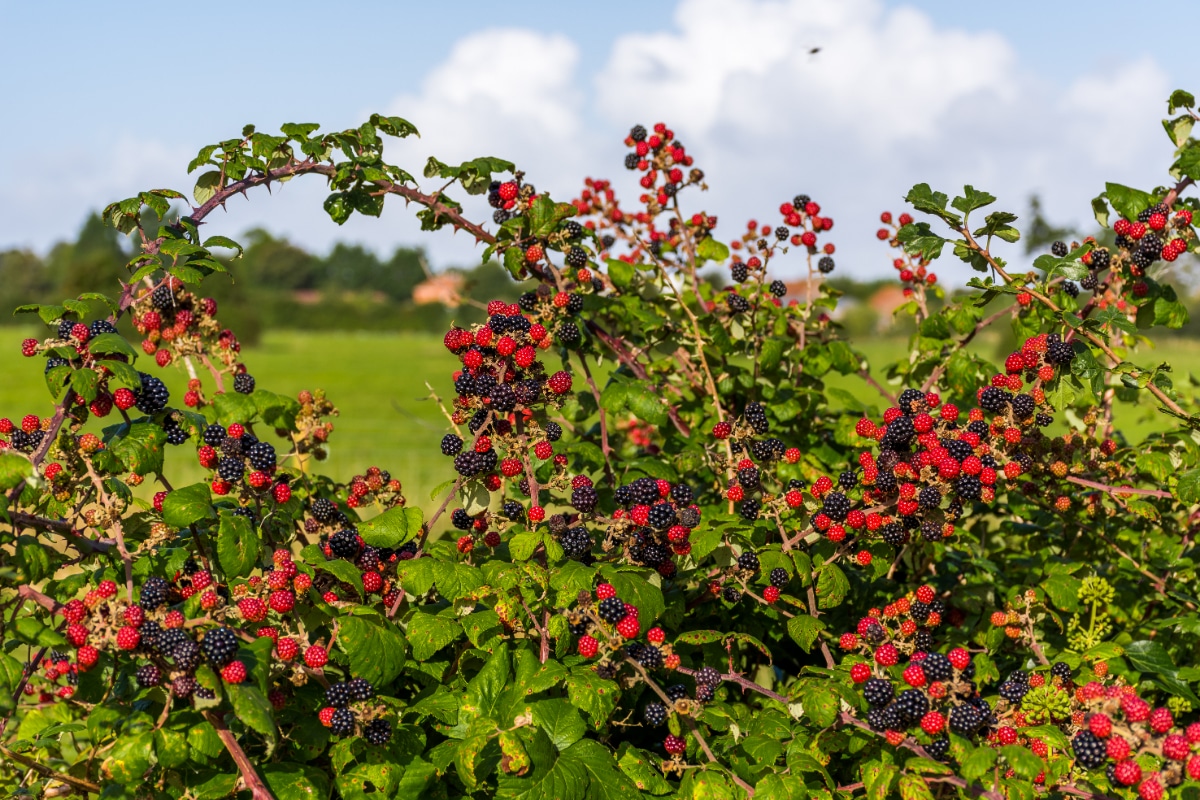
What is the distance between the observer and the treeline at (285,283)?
246 feet

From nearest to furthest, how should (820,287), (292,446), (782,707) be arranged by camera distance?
(782,707), (292,446), (820,287)

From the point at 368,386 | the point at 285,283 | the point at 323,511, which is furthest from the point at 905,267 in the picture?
the point at 285,283

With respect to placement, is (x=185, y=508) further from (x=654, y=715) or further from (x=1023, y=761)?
(x=1023, y=761)

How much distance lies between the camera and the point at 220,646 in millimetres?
2516

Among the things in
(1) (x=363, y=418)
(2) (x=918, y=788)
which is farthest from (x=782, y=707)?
(1) (x=363, y=418)

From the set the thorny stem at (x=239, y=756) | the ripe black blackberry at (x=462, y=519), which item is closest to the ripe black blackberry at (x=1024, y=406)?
the ripe black blackberry at (x=462, y=519)

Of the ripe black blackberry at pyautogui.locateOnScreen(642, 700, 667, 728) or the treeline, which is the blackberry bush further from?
the treeline

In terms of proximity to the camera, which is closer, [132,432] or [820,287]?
[132,432]

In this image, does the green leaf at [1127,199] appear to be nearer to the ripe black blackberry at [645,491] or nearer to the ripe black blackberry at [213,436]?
the ripe black blackberry at [645,491]

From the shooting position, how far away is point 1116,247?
13.5 ft

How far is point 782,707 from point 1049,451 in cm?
169

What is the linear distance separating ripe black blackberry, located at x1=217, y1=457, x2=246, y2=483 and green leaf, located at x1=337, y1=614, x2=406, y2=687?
65 cm

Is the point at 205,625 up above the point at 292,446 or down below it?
below

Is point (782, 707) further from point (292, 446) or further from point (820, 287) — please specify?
point (820, 287)
